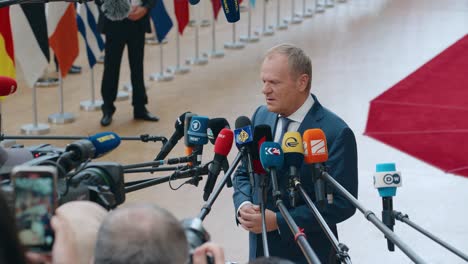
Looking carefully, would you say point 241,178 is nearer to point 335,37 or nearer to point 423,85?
point 423,85

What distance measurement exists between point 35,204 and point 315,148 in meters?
1.19

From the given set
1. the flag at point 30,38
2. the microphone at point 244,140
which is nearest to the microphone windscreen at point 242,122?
the microphone at point 244,140

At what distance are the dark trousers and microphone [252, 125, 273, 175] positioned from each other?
5.52 m

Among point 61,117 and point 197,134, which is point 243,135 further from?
point 61,117

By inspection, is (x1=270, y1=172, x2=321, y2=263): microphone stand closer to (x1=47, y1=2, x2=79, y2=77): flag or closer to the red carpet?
the red carpet

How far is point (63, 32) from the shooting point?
906cm

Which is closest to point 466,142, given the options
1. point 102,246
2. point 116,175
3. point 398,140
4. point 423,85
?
point 398,140

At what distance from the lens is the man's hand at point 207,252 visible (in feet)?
7.47

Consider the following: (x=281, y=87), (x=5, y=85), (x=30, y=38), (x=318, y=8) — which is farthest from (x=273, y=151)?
(x=318, y=8)

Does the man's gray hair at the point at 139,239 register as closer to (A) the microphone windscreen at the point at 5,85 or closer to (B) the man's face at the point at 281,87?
(B) the man's face at the point at 281,87

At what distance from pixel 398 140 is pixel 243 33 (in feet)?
20.0

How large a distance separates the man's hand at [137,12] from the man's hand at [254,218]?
17.4 ft

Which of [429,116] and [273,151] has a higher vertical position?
[273,151]

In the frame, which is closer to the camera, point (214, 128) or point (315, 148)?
point (315, 148)
